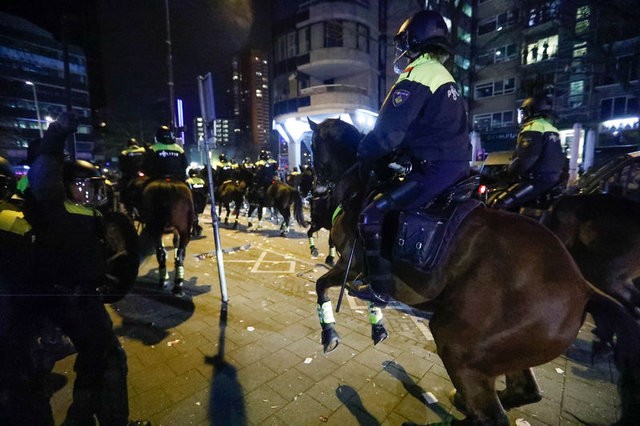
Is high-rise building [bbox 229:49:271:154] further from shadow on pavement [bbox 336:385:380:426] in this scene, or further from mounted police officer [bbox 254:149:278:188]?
shadow on pavement [bbox 336:385:380:426]

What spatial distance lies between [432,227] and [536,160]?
3.90m

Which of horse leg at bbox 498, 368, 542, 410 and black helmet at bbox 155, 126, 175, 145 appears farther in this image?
black helmet at bbox 155, 126, 175, 145

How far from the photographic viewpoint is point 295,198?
11.6 metres

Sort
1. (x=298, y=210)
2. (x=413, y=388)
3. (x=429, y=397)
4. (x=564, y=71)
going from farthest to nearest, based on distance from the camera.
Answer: (x=564, y=71) → (x=298, y=210) → (x=413, y=388) → (x=429, y=397)

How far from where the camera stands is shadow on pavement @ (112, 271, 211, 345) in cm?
447

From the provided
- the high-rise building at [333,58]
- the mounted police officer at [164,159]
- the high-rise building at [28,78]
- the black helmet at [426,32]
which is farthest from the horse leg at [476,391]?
the high-rise building at [28,78]

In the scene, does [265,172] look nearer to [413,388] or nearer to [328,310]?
[328,310]

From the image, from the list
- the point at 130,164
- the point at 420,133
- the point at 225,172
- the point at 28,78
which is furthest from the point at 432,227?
the point at 28,78

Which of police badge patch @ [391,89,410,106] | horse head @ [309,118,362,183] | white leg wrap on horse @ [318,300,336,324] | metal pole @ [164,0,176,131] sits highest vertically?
metal pole @ [164,0,176,131]

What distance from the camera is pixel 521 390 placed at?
2.88m

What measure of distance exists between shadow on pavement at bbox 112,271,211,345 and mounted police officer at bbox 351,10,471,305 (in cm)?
356

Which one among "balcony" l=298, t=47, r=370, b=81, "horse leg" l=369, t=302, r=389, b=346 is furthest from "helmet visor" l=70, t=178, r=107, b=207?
"balcony" l=298, t=47, r=370, b=81

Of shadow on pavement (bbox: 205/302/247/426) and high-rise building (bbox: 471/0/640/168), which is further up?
high-rise building (bbox: 471/0/640/168)

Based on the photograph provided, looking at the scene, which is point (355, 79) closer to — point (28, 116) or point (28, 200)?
point (28, 200)
